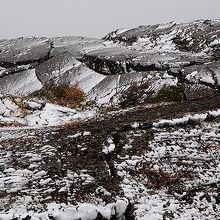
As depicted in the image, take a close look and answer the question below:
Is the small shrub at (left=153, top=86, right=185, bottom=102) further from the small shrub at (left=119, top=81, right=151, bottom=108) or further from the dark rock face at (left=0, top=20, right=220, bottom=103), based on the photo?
the small shrub at (left=119, top=81, right=151, bottom=108)

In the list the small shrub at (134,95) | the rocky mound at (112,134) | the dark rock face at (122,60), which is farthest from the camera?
the dark rock face at (122,60)

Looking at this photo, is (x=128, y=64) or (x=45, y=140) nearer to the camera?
(x=45, y=140)

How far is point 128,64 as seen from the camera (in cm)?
1994

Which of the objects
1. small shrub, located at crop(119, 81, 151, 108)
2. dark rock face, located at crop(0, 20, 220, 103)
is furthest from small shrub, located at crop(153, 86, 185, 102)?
small shrub, located at crop(119, 81, 151, 108)

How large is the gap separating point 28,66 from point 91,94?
578 cm

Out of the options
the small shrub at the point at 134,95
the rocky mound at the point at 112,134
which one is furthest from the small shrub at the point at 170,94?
the small shrub at the point at 134,95

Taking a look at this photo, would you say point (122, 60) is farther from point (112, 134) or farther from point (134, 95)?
point (112, 134)

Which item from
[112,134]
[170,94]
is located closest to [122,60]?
[170,94]

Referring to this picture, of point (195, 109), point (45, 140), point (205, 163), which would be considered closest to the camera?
point (205, 163)

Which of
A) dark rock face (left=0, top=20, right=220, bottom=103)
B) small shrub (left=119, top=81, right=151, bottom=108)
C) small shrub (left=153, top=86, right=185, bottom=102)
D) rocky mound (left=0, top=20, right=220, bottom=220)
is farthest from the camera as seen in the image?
dark rock face (left=0, top=20, right=220, bottom=103)

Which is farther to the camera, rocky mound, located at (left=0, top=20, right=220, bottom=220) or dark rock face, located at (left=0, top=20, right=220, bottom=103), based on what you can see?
dark rock face, located at (left=0, top=20, right=220, bottom=103)

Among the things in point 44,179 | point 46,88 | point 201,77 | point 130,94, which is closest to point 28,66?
point 46,88

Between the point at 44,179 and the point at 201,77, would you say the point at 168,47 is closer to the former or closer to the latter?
the point at 201,77

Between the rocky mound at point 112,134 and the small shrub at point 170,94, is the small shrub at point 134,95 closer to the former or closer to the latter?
the rocky mound at point 112,134
